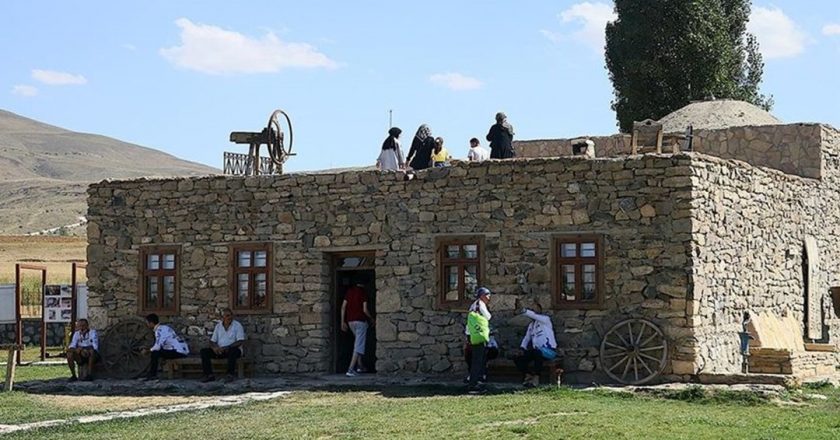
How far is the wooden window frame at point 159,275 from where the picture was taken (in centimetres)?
2294

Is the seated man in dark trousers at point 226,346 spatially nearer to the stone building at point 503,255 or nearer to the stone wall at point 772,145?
the stone building at point 503,255

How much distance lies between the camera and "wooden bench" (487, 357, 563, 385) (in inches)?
771

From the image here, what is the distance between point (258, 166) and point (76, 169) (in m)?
113

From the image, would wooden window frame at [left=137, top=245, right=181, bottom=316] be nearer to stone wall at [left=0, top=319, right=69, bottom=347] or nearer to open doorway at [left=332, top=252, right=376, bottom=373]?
open doorway at [left=332, top=252, right=376, bottom=373]

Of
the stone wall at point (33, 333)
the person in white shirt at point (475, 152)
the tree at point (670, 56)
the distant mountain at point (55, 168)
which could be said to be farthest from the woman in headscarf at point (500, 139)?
the distant mountain at point (55, 168)

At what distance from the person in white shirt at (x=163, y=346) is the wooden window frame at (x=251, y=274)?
1.13 m

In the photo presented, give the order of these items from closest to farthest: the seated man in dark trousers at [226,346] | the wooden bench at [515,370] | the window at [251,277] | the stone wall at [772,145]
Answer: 1. the wooden bench at [515,370]
2. the seated man in dark trousers at [226,346]
3. the window at [251,277]
4. the stone wall at [772,145]

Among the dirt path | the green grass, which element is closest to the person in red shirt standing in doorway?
the dirt path

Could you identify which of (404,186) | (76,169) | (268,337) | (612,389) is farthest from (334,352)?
(76,169)

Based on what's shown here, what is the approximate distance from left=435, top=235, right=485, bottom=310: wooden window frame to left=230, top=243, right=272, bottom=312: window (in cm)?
315

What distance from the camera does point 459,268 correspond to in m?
21.0

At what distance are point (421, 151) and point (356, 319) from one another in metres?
3.06

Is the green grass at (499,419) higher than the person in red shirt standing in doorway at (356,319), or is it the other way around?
the person in red shirt standing in doorway at (356,319)

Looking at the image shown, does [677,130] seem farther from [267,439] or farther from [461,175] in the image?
[267,439]
